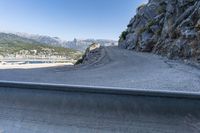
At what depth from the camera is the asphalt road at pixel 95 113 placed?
2732 millimetres

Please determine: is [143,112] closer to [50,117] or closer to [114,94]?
[114,94]

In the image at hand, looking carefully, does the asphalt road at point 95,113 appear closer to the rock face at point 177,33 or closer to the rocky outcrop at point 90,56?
the rock face at point 177,33

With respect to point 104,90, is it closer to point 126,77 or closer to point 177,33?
point 126,77

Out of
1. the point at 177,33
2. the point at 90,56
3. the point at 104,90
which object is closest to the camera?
the point at 104,90

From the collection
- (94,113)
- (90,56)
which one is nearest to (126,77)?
(94,113)

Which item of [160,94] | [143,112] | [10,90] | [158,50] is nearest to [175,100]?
[160,94]

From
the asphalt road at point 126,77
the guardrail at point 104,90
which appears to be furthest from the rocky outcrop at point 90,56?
the guardrail at point 104,90

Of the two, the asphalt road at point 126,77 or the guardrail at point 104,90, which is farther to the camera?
the asphalt road at point 126,77

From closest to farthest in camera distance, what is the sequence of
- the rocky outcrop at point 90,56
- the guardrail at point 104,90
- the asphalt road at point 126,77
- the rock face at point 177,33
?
the guardrail at point 104,90 → the asphalt road at point 126,77 → the rock face at point 177,33 → the rocky outcrop at point 90,56

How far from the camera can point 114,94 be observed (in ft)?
9.36

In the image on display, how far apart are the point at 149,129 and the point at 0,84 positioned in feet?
5.63

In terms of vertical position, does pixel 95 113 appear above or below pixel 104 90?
below

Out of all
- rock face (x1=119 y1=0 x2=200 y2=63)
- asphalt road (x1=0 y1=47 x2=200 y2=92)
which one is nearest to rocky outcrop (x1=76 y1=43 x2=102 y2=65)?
rock face (x1=119 y1=0 x2=200 y2=63)

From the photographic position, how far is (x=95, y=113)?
9.59ft
